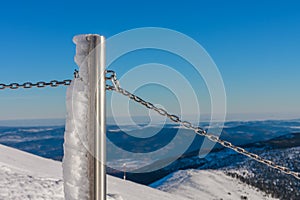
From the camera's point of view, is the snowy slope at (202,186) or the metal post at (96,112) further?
the snowy slope at (202,186)

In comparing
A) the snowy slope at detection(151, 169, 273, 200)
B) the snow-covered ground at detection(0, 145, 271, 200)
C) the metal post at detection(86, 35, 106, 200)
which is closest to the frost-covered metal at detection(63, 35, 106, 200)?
the metal post at detection(86, 35, 106, 200)

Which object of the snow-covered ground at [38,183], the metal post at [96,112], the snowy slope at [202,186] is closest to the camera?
the metal post at [96,112]

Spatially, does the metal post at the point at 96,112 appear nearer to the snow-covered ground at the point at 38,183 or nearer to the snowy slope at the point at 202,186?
the snow-covered ground at the point at 38,183

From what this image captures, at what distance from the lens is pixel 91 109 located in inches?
69.4

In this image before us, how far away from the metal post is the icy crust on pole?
3 cm

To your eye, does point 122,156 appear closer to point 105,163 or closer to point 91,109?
point 105,163

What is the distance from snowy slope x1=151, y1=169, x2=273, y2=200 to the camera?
15.6 m

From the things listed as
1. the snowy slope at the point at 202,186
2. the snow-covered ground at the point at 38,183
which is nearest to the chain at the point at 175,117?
the snow-covered ground at the point at 38,183

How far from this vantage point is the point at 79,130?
1779 mm

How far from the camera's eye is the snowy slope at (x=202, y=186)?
15.6m

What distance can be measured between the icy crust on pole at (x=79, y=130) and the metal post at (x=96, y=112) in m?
0.03

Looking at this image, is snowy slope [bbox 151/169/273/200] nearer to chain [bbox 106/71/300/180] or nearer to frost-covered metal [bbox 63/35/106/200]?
chain [bbox 106/71/300/180]

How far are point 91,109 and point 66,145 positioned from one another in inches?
10.6

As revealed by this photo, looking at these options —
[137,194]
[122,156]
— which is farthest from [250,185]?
[122,156]
